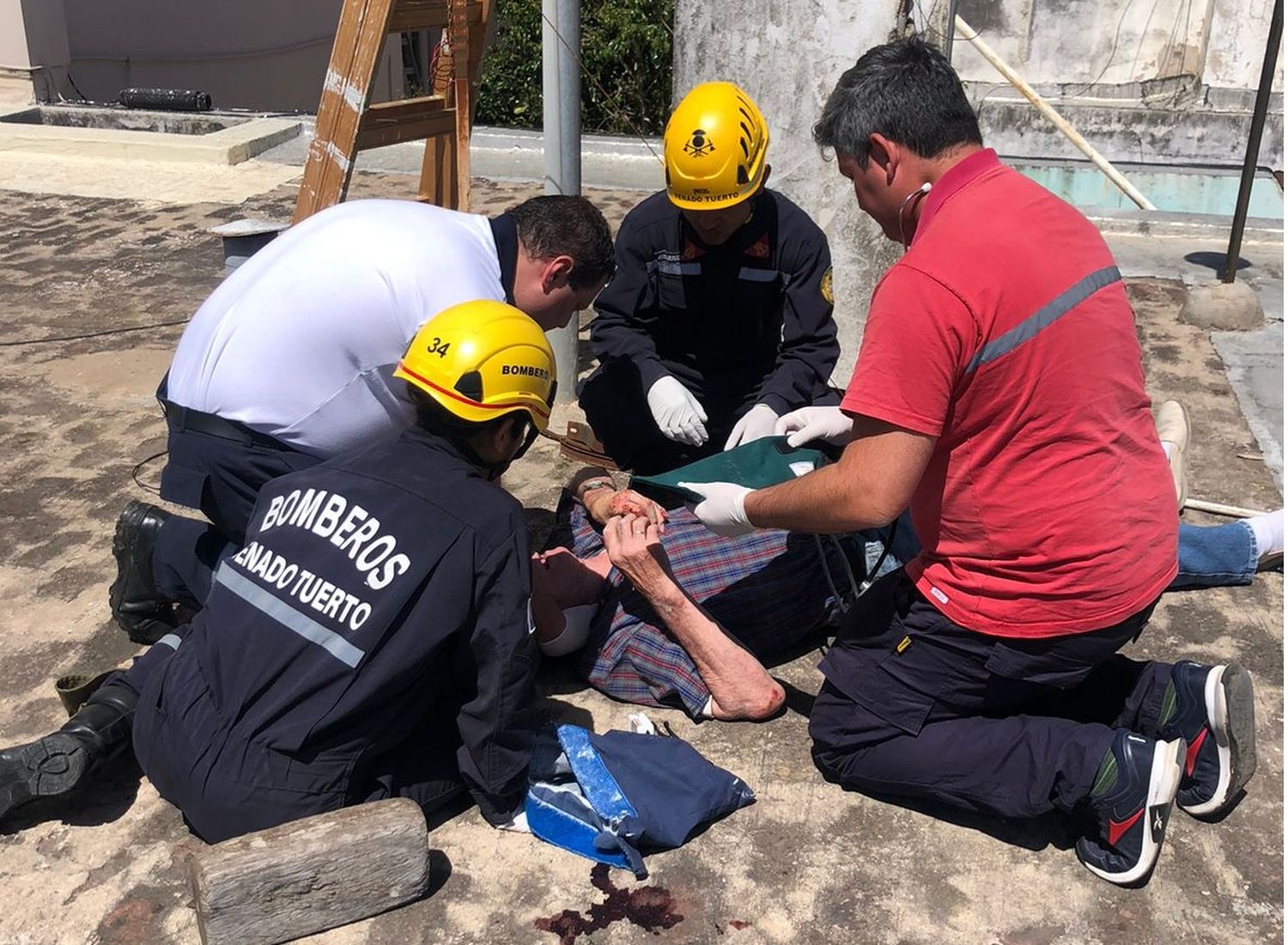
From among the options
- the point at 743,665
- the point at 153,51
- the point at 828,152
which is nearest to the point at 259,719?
the point at 743,665

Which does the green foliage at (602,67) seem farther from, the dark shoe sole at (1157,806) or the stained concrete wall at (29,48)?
the dark shoe sole at (1157,806)

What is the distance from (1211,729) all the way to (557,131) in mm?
3255

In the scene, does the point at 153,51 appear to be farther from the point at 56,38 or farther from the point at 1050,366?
the point at 1050,366

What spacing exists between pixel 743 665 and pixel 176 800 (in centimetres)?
132

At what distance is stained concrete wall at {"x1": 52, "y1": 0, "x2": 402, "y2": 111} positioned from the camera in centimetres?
1124

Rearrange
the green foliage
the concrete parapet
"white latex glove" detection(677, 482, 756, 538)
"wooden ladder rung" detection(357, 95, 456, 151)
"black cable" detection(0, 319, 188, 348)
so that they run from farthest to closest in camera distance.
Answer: the green foliage → the concrete parapet → "black cable" detection(0, 319, 188, 348) → "wooden ladder rung" detection(357, 95, 456, 151) → "white latex glove" detection(677, 482, 756, 538)

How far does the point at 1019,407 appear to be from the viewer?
→ 93.8 inches

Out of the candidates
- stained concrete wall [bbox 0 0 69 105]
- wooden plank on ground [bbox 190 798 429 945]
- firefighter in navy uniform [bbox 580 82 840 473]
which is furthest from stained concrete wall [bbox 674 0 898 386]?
stained concrete wall [bbox 0 0 69 105]

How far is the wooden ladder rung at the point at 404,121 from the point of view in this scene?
15.4 feet

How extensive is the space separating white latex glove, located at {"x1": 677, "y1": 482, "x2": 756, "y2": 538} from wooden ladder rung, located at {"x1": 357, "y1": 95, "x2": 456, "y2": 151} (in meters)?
2.35

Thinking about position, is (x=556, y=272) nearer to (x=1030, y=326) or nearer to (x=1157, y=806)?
(x=1030, y=326)

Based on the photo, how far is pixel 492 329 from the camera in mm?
2510

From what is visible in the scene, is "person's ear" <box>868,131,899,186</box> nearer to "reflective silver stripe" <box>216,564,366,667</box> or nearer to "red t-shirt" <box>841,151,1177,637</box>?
"red t-shirt" <box>841,151,1177,637</box>

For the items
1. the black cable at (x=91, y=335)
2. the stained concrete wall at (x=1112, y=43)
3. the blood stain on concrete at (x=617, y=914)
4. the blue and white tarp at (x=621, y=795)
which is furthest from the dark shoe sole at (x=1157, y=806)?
the stained concrete wall at (x=1112, y=43)
